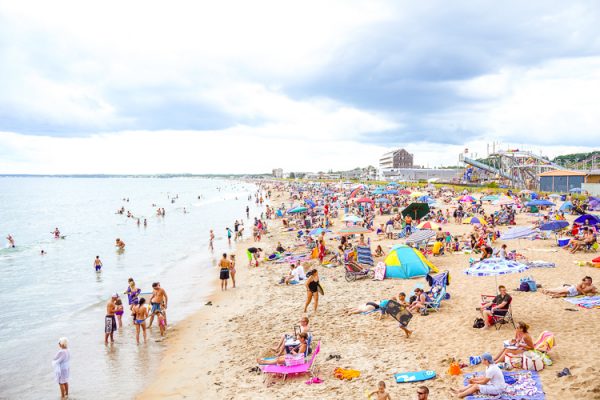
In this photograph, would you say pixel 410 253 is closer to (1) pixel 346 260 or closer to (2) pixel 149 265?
(1) pixel 346 260

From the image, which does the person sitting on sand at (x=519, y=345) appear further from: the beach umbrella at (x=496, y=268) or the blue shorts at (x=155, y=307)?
the blue shorts at (x=155, y=307)

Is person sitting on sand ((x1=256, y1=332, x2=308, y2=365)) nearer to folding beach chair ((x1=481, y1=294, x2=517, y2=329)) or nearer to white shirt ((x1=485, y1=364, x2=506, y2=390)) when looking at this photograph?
white shirt ((x1=485, y1=364, x2=506, y2=390))

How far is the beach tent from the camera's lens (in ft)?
44.4

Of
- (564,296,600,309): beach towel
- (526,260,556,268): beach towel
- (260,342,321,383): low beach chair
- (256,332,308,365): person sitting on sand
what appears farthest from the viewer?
(526,260,556,268): beach towel

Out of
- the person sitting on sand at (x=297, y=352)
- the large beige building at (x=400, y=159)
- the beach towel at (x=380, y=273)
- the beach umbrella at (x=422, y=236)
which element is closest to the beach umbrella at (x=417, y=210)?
the beach umbrella at (x=422, y=236)

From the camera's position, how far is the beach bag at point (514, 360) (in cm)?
668

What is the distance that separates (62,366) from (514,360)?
8753 mm

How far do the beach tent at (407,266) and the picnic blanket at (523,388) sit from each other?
7078mm

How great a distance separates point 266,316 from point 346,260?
5120mm

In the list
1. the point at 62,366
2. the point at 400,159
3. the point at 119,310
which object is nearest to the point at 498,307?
the point at 62,366

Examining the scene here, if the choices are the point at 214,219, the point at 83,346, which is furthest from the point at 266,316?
the point at 214,219

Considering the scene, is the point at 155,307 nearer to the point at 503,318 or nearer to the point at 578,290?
the point at 503,318

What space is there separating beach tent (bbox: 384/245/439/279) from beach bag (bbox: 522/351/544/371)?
6.84m

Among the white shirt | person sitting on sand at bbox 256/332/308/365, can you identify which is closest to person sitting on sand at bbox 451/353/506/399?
the white shirt
